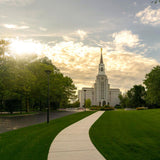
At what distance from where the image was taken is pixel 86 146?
7.58m

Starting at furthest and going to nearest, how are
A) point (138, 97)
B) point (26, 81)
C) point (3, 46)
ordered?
point (138, 97) → point (26, 81) → point (3, 46)

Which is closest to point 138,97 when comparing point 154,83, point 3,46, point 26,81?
point 154,83

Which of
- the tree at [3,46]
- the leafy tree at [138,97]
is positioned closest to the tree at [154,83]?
the tree at [3,46]

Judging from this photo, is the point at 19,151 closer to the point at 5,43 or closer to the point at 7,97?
the point at 5,43

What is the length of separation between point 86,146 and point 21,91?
30595 mm

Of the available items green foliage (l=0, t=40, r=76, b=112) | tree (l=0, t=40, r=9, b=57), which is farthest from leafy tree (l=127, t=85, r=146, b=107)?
tree (l=0, t=40, r=9, b=57)

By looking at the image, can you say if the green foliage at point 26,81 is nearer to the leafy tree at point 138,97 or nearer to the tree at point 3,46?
the tree at point 3,46

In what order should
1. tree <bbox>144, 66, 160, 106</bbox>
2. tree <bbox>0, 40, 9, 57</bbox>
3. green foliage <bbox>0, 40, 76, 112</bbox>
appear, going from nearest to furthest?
tree <bbox>0, 40, 9, 57</bbox> < green foliage <bbox>0, 40, 76, 112</bbox> < tree <bbox>144, 66, 160, 106</bbox>

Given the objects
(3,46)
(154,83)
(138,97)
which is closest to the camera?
(3,46)

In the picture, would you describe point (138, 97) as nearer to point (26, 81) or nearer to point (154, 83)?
point (154, 83)

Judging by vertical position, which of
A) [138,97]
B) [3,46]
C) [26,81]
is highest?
[3,46]

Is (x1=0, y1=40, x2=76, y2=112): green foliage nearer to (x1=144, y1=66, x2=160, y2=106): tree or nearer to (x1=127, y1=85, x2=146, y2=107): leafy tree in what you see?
(x1=144, y1=66, x2=160, y2=106): tree

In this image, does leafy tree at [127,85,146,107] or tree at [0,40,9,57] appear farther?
leafy tree at [127,85,146,107]

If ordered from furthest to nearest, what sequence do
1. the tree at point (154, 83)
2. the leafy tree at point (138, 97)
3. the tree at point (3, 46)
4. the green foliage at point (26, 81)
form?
the leafy tree at point (138, 97) → the tree at point (154, 83) → the green foliage at point (26, 81) → the tree at point (3, 46)
